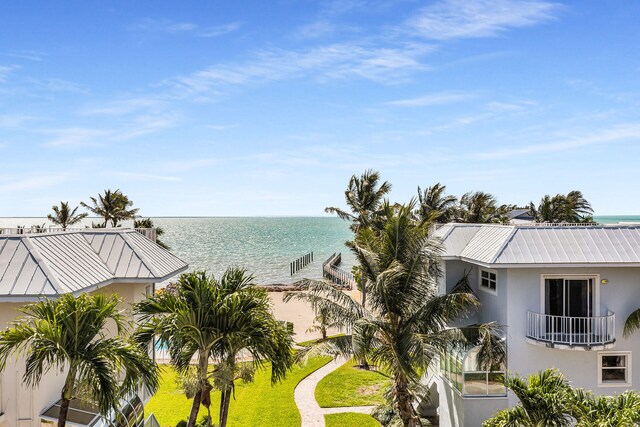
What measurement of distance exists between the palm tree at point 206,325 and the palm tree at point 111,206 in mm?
44273

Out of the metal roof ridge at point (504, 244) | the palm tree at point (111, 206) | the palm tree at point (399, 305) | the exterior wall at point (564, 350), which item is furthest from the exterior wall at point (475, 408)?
the palm tree at point (111, 206)

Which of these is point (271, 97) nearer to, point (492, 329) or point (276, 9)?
point (276, 9)

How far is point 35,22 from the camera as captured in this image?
1720cm

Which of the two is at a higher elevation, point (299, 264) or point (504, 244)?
point (504, 244)

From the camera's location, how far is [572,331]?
17375 millimetres

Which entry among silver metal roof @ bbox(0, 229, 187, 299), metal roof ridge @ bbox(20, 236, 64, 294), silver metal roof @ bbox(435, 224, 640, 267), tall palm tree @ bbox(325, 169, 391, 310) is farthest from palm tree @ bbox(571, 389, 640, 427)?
tall palm tree @ bbox(325, 169, 391, 310)

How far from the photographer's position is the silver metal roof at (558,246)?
17188 mm

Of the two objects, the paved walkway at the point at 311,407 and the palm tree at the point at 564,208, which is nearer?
the paved walkway at the point at 311,407

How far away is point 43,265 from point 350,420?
1438 centimetres

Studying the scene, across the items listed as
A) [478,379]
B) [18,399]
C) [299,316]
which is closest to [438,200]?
[299,316]

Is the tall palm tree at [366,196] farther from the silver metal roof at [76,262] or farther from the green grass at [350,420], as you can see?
the silver metal roof at [76,262]

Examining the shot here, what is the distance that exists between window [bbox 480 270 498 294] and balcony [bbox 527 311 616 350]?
177 cm

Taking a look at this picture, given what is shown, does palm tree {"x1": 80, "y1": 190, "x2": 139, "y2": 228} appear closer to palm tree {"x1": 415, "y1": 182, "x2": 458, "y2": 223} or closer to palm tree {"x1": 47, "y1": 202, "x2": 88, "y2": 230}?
palm tree {"x1": 47, "y1": 202, "x2": 88, "y2": 230}

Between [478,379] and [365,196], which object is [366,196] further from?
[478,379]
